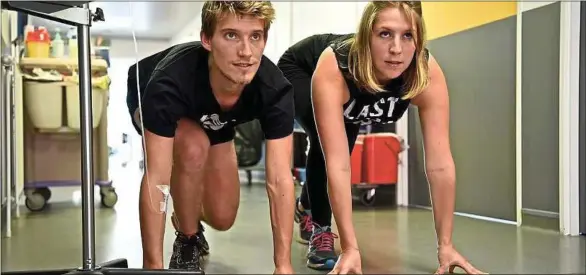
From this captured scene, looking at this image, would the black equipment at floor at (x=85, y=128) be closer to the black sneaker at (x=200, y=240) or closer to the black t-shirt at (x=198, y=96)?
the black t-shirt at (x=198, y=96)

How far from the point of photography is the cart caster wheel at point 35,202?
2.63 meters

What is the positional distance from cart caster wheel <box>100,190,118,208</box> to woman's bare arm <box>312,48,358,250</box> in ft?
5.47

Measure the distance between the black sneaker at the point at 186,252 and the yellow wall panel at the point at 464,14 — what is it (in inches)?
41.1

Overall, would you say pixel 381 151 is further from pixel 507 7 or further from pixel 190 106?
pixel 190 106

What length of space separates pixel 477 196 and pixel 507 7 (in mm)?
639

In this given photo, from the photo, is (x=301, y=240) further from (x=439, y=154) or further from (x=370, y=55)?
(x=370, y=55)

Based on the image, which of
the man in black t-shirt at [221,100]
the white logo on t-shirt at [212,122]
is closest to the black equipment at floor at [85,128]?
the man in black t-shirt at [221,100]

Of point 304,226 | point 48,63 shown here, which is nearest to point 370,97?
point 304,226

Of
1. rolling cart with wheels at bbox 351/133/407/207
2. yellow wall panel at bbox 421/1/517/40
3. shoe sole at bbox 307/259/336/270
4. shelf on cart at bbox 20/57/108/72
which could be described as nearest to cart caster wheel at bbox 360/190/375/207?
rolling cart with wheels at bbox 351/133/407/207

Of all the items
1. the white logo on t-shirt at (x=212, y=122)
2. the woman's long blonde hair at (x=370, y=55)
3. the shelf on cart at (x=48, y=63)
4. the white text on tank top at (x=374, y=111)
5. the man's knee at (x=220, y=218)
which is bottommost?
the man's knee at (x=220, y=218)

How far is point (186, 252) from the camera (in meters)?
1.33

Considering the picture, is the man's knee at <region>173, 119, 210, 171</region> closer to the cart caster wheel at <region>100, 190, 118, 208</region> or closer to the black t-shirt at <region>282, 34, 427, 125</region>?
the black t-shirt at <region>282, 34, 427, 125</region>

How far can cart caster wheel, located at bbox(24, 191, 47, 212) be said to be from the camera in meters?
2.63

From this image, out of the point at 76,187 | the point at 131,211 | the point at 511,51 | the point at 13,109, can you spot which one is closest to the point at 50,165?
the point at 76,187
